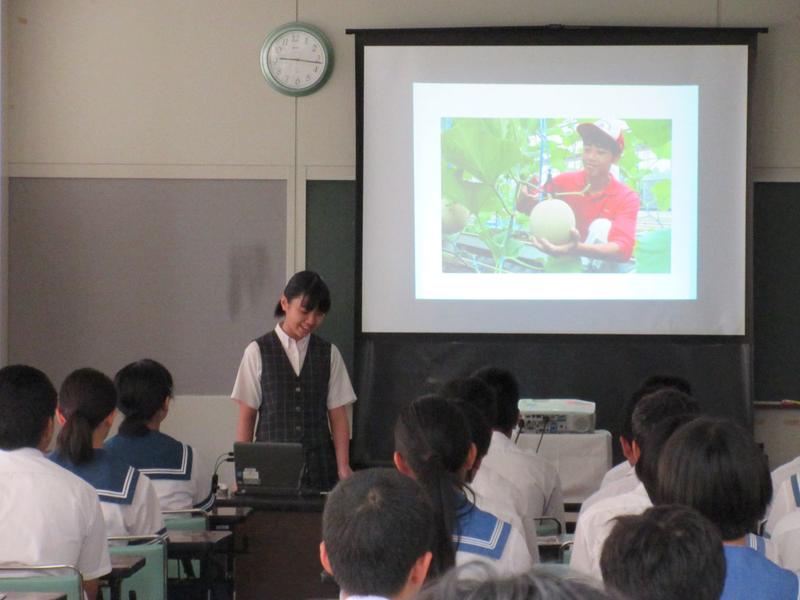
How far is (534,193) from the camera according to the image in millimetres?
5672

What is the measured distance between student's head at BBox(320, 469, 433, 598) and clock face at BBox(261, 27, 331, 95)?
4409 mm

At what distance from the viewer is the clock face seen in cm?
573

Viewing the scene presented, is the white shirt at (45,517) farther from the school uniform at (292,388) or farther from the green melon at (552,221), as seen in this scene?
the green melon at (552,221)

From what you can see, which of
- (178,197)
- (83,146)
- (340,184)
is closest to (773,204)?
(340,184)

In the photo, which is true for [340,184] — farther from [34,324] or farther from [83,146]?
[34,324]

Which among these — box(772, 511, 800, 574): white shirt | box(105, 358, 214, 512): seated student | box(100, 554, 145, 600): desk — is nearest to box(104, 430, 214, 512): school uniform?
box(105, 358, 214, 512): seated student

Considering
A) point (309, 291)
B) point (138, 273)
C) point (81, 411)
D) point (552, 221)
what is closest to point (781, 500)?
point (81, 411)

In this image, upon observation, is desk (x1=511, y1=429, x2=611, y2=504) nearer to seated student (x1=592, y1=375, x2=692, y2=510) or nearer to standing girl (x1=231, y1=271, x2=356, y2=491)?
standing girl (x1=231, y1=271, x2=356, y2=491)

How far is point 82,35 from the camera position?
5844 millimetres

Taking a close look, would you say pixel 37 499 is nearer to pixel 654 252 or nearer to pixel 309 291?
pixel 309 291

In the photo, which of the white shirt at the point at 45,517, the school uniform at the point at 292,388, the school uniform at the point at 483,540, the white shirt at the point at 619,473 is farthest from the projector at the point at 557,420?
the school uniform at the point at 483,540

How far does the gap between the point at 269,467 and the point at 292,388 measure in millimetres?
955

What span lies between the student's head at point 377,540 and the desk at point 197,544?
1.67m

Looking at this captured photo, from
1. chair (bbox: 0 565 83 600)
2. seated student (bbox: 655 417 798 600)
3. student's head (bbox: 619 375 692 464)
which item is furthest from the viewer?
student's head (bbox: 619 375 692 464)
